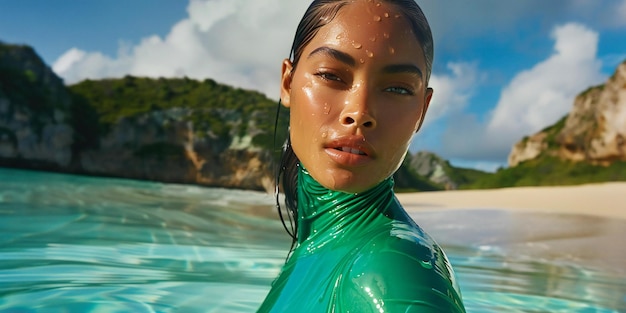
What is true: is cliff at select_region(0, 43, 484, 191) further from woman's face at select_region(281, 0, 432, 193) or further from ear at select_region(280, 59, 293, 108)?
woman's face at select_region(281, 0, 432, 193)

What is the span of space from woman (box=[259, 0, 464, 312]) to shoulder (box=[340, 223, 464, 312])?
0.09ft

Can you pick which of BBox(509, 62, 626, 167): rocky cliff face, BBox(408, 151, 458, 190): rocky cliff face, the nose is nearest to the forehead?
the nose

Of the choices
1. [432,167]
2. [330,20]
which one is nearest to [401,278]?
[330,20]

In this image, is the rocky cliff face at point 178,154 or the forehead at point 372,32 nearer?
the forehead at point 372,32

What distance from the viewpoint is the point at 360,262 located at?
46.7 inches

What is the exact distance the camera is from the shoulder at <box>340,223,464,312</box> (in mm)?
1061

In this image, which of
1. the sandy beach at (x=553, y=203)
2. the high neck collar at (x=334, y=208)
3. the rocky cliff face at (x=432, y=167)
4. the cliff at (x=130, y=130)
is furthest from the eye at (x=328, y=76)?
the rocky cliff face at (x=432, y=167)

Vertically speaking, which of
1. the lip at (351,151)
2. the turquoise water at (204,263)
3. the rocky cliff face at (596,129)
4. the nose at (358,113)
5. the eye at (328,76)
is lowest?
A: the turquoise water at (204,263)

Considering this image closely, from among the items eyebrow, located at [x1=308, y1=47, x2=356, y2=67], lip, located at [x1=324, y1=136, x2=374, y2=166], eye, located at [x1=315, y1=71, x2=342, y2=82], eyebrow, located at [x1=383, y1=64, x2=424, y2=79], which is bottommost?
lip, located at [x1=324, y1=136, x2=374, y2=166]

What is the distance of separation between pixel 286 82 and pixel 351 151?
0.56 metres

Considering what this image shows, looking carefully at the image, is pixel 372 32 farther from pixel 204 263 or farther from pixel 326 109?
pixel 204 263

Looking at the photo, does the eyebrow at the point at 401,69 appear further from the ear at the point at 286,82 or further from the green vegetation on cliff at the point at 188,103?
the green vegetation on cliff at the point at 188,103

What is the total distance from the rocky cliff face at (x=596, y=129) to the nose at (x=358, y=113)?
3956cm

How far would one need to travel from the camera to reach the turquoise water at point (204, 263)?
3.25 metres
